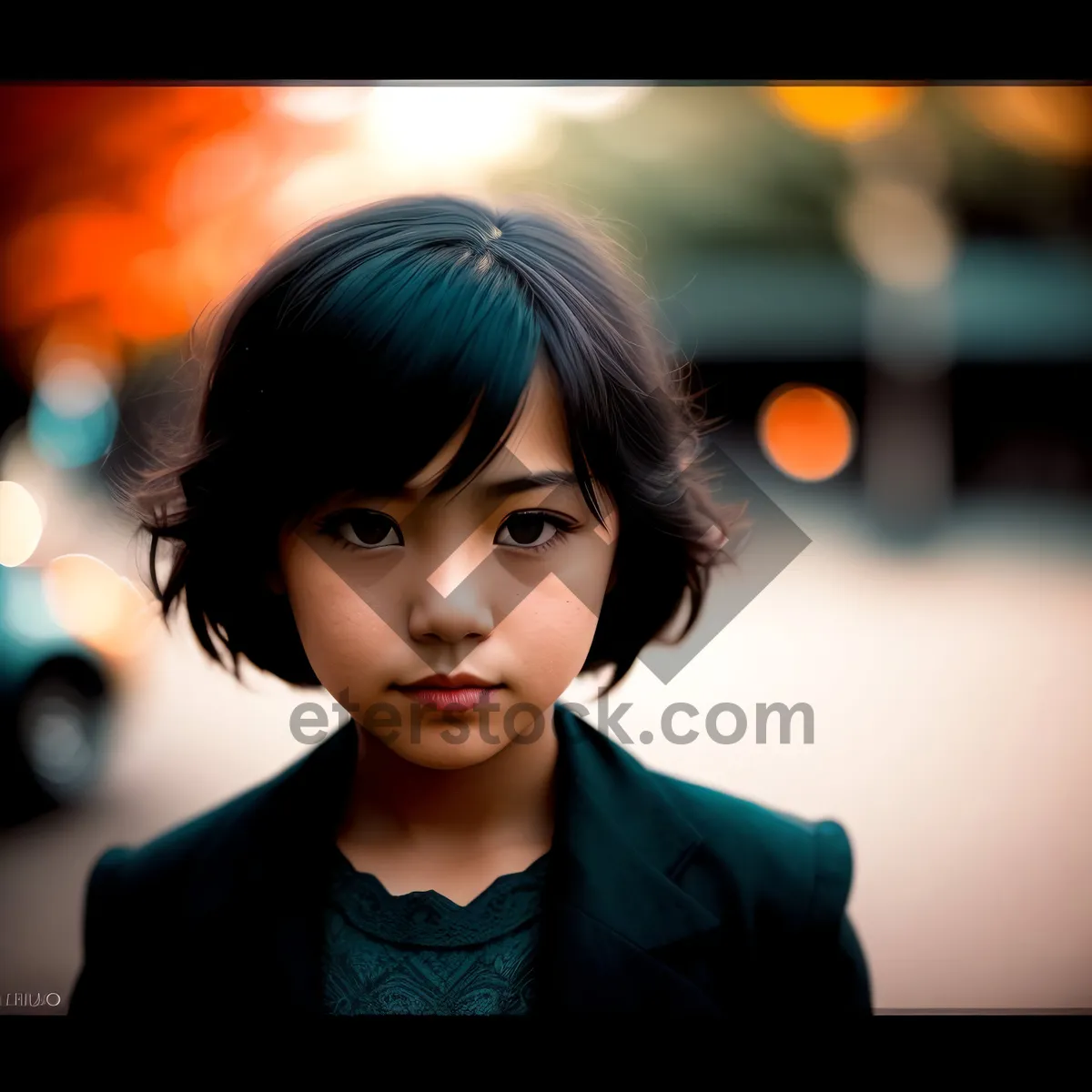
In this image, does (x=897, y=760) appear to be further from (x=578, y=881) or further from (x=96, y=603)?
(x=96, y=603)

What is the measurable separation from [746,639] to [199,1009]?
925mm

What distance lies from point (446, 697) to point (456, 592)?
13cm

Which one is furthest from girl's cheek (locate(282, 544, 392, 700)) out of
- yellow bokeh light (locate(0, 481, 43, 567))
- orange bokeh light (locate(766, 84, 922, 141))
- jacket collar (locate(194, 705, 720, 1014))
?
orange bokeh light (locate(766, 84, 922, 141))

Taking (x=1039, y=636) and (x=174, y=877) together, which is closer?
(x=174, y=877)

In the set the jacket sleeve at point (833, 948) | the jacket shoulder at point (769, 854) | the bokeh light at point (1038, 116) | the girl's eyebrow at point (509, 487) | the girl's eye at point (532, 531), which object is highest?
the bokeh light at point (1038, 116)

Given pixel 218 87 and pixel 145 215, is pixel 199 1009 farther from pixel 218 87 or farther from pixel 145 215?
pixel 218 87

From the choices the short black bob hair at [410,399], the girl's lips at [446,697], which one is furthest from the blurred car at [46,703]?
the girl's lips at [446,697]

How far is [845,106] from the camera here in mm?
1572

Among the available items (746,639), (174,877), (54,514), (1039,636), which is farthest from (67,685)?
(1039,636)

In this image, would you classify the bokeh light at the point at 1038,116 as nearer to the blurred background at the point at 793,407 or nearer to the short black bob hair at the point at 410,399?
the blurred background at the point at 793,407

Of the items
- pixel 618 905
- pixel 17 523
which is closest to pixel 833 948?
pixel 618 905

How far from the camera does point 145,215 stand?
1684mm

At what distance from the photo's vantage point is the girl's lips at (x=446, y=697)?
46.7 inches

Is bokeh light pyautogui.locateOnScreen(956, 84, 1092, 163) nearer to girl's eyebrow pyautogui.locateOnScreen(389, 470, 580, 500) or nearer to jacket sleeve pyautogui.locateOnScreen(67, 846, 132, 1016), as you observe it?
girl's eyebrow pyautogui.locateOnScreen(389, 470, 580, 500)
